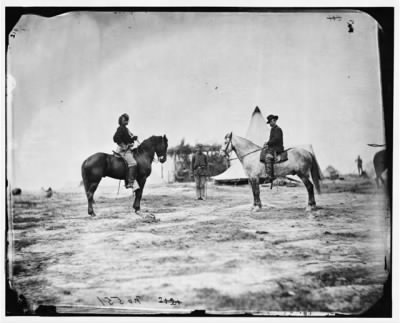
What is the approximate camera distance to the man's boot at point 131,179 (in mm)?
4359

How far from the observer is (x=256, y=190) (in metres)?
4.34

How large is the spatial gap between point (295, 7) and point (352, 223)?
2.07 metres

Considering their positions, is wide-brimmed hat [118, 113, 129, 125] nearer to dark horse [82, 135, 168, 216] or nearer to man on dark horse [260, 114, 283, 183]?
dark horse [82, 135, 168, 216]

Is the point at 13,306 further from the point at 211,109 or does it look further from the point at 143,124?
the point at 211,109

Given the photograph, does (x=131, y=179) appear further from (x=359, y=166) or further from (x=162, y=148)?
(x=359, y=166)

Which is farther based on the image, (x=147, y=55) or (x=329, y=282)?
(x=147, y=55)

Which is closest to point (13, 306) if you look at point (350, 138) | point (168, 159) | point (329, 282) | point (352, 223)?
point (168, 159)

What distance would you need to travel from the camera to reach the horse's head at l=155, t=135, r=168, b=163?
171 inches

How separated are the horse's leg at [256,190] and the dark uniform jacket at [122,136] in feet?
3.96

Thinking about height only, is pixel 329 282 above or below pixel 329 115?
below

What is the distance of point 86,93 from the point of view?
4.38m

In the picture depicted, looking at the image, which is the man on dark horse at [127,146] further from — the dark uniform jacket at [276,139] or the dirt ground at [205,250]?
the dark uniform jacket at [276,139]

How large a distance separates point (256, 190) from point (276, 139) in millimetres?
511

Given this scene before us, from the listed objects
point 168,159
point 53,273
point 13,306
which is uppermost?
point 168,159
